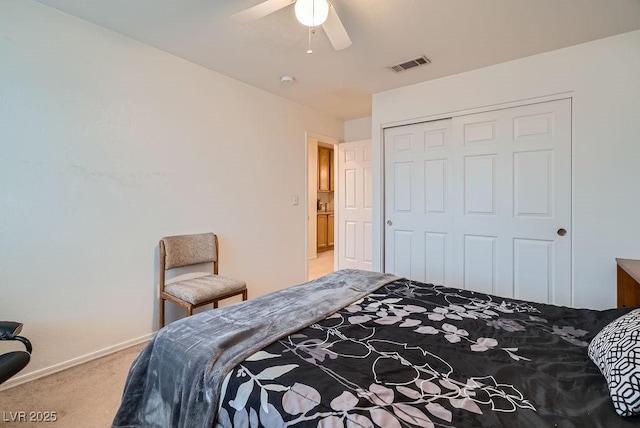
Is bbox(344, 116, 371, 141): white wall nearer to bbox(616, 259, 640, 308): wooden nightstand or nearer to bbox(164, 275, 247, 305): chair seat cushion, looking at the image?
bbox(164, 275, 247, 305): chair seat cushion

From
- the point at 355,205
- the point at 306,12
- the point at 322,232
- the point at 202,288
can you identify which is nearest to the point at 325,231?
the point at 322,232

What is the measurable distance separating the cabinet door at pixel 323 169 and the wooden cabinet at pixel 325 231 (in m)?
0.60

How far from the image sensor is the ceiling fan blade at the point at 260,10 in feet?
5.28

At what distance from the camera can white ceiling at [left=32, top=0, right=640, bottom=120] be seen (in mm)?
1944

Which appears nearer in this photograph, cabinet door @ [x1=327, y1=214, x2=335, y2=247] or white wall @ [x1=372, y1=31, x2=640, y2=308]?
white wall @ [x1=372, y1=31, x2=640, y2=308]

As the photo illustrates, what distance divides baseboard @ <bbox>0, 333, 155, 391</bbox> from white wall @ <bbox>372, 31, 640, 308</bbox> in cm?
358

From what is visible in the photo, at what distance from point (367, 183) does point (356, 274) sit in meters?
2.25

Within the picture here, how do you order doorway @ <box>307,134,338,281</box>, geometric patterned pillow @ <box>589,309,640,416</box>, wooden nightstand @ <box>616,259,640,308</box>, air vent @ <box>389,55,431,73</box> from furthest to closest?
1. doorway @ <box>307,134,338,281</box>
2. air vent @ <box>389,55,431,73</box>
3. wooden nightstand @ <box>616,259,640,308</box>
4. geometric patterned pillow @ <box>589,309,640,416</box>

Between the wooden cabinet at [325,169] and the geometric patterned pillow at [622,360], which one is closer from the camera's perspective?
the geometric patterned pillow at [622,360]

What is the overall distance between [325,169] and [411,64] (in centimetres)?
413

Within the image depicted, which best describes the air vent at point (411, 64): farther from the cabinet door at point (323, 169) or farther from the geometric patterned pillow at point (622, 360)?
the cabinet door at point (323, 169)

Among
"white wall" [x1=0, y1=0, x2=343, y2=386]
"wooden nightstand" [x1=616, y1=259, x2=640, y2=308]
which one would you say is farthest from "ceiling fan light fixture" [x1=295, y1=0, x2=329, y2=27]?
"wooden nightstand" [x1=616, y1=259, x2=640, y2=308]

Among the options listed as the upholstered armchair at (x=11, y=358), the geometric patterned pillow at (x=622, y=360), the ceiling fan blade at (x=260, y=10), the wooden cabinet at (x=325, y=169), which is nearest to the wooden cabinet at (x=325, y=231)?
the wooden cabinet at (x=325, y=169)

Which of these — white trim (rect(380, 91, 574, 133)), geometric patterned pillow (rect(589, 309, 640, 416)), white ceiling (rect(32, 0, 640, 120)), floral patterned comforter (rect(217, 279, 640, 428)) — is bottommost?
floral patterned comforter (rect(217, 279, 640, 428))
